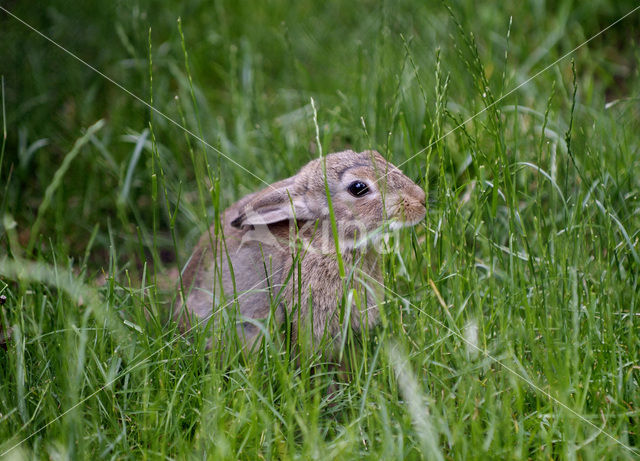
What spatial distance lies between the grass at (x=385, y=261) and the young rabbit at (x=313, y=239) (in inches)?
5.2

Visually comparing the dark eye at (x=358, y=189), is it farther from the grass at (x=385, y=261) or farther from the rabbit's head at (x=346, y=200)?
the grass at (x=385, y=261)

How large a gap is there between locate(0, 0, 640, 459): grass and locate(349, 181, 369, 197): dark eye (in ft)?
0.86

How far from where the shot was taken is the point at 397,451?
2596 millimetres

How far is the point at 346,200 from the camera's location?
3.78 meters

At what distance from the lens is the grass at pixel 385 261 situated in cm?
274

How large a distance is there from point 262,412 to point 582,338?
126cm

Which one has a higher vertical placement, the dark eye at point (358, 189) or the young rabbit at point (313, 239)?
the dark eye at point (358, 189)

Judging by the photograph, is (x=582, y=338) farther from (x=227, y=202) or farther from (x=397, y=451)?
(x=227, y=202)

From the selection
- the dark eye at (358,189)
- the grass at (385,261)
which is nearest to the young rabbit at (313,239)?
the dark eye at (358,189)

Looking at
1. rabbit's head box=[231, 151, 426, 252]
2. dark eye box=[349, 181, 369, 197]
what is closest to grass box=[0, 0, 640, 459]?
rabbit's head box=[231, 151, 426, 252]

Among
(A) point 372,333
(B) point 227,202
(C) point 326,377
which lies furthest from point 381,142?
(C) point 326,377

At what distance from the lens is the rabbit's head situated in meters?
3.63

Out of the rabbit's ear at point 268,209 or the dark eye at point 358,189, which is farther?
the dark eye at point 358,189

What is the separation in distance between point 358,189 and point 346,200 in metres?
0.08
